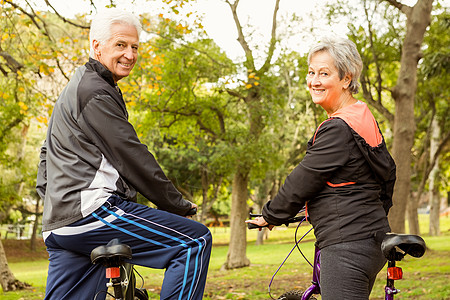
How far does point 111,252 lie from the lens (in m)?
2.55

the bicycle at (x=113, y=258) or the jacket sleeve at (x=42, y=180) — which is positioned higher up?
the jacket sleeve at (x=42, y=180)

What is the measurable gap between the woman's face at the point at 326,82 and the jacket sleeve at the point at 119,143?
1030 millimetres

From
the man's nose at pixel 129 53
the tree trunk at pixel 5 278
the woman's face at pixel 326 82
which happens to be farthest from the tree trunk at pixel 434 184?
the man's nose at pixel 129 53

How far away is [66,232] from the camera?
8.84ft

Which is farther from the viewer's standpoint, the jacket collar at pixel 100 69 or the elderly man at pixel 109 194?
the jacket collar at pixel 100 69

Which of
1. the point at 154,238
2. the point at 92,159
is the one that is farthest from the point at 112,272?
the point at 92,159

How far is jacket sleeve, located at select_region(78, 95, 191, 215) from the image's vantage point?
2686 millimetres

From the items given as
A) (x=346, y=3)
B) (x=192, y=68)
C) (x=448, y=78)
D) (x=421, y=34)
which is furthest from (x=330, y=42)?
(x=448, y=78)

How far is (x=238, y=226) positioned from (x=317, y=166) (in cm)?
1535

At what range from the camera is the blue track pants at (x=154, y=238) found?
264 centimetres

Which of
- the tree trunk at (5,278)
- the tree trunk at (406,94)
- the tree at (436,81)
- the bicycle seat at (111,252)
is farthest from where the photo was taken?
the tree at (436,81)

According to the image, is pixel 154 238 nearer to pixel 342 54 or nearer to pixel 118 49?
pixel 118 49

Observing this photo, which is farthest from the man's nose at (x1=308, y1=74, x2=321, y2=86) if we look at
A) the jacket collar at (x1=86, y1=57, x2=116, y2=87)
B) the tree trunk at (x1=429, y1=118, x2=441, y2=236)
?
the tree trunk at (x1=429, y1=118, x2=441, y2=236)

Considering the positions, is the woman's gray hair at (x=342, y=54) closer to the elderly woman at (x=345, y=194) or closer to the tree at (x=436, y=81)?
the elderly woman at (x=345, y=194)
